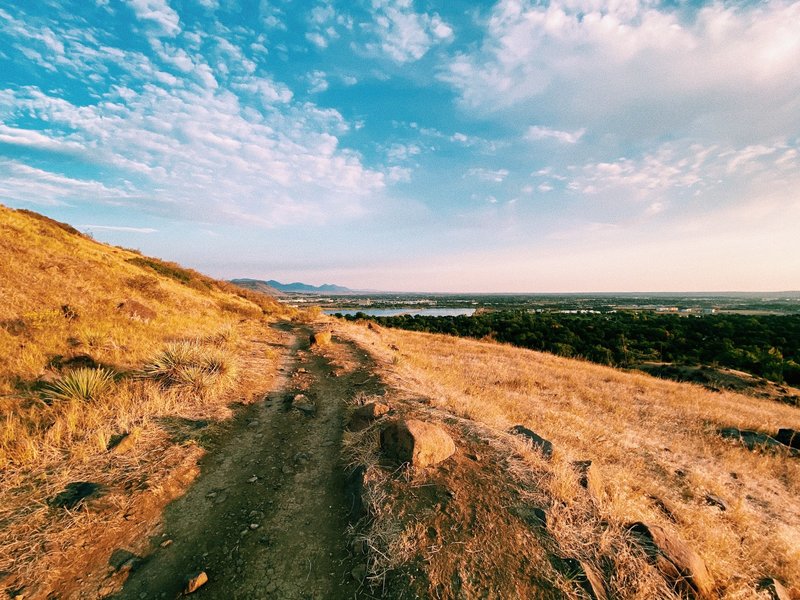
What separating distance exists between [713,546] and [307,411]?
7.37 m

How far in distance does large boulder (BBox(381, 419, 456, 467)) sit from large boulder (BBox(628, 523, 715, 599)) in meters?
2.50

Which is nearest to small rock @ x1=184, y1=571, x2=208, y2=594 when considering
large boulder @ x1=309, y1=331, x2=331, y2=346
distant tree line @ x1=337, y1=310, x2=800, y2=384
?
large boulder @ x1=309, y1=331, x2=331, y2=346

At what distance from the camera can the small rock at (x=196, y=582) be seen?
3.06m

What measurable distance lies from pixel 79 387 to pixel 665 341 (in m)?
47.8

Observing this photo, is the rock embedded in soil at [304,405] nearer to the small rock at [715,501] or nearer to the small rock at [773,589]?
the small rock at [773,589]

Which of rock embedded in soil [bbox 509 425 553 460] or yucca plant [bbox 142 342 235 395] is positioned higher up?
yucca plant [bbox 142 342 235 395]

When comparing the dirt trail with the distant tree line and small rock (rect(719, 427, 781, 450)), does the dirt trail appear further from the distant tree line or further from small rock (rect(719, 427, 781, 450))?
the distant tree line

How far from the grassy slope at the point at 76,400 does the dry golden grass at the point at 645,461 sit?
518cm

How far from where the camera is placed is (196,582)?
10.2 feet

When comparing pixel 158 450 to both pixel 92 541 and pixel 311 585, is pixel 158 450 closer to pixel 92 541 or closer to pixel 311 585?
pixel 92 541

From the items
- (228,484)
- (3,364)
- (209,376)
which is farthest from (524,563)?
(3,364)

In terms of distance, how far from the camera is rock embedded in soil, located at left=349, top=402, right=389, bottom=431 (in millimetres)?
Answer: 6402

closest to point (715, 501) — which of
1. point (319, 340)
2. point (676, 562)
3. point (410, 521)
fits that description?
point (676, 562)

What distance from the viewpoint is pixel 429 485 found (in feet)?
14.6
